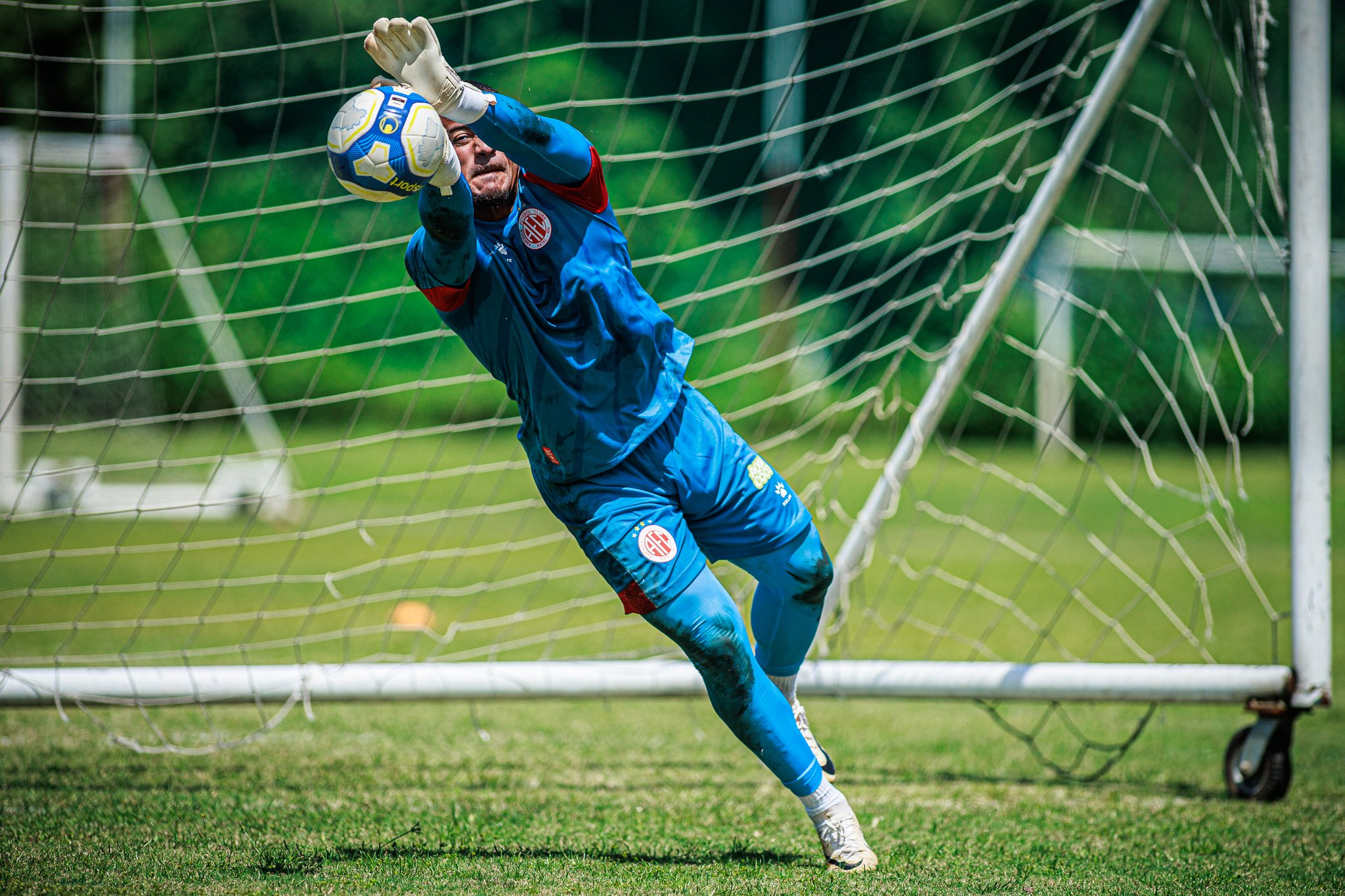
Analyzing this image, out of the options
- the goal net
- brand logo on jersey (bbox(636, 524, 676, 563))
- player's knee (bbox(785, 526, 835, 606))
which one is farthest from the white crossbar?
brand logo on jersey (bbox(636, 524, 676, 563))

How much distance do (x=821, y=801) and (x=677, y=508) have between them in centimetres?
92

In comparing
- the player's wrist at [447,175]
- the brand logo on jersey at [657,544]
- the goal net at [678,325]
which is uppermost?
the player's wrist at [447,175]

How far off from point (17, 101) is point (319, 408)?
5179mm

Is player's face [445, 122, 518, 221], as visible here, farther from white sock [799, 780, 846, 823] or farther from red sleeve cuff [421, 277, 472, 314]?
white sock [799, 780, 846, 823]

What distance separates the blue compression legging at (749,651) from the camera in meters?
3.18

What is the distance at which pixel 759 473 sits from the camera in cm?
343

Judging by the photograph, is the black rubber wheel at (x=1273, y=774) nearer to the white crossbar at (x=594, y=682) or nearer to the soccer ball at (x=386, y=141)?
the white crossbar at (x=594, y=682)

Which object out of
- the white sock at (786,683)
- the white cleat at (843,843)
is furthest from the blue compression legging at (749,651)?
the white sock at (786,683)

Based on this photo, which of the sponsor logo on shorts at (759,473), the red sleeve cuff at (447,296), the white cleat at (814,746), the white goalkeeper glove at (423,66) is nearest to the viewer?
the white goalkeeper glove at (423,66)

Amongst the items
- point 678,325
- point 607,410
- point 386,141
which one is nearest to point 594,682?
point 607,410

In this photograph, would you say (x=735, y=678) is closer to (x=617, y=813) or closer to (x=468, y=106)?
(x=617, y=813)

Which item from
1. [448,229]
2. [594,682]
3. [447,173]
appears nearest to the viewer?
[447,173]

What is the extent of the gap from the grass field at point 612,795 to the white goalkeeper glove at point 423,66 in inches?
80.1

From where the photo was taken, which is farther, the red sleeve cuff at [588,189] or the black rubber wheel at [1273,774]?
the black rubber wheel at [1273,774]
